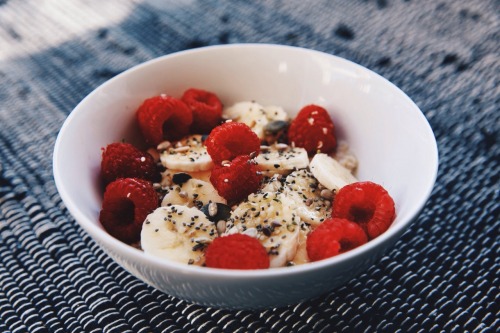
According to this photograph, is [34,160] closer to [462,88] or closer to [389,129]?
[389,129]

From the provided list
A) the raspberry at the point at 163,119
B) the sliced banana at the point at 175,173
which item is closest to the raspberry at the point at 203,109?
the raspberry at the point at 163,119

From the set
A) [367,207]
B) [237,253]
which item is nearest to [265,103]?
[367,207]

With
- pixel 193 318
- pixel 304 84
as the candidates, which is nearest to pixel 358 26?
pixel 304 84

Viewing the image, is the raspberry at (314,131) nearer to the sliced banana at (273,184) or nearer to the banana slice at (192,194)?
the sliced banana at (273,184)

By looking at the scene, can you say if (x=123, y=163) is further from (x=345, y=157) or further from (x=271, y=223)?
(x=345, y=157)

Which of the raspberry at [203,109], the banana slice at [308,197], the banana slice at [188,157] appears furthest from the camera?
the raspberry at [203,109]
